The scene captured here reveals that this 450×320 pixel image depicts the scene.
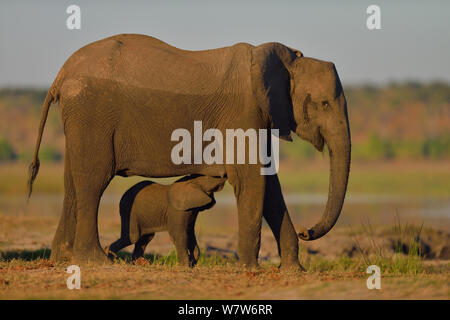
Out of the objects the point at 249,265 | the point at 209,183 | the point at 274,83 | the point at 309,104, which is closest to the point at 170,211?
the point at 209,183

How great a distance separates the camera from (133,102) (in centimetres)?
1116

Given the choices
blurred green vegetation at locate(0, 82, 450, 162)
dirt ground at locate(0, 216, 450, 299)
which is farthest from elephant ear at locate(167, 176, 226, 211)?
blurred green vegetation at locate(0, 82, 450, 162)

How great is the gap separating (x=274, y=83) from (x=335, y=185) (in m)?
1.67

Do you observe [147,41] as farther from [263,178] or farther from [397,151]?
[397,151]

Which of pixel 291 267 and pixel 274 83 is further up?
pixel 274 83

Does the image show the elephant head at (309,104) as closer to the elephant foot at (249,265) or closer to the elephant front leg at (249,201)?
the elephant front leg at (249,201)

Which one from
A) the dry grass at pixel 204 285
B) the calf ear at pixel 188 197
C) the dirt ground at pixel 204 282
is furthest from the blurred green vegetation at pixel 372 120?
the dry grass at pixel 204 285

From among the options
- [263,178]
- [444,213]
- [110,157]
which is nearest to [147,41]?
[110,157]

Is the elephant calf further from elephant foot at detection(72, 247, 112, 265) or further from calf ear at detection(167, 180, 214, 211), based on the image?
elephant foot at detection(72, 247, 112, 265)

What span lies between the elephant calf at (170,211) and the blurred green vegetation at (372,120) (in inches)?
1502

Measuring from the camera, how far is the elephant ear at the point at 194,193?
457 inches

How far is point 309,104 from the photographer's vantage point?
11.3 meters

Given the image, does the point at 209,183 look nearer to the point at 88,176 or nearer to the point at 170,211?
the point at 170,211

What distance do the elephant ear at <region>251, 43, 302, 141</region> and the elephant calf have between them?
1270 millimetres
